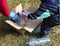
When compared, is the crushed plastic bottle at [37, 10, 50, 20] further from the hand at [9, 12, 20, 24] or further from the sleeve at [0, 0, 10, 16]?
the sleeve at [0, 0, 10, 16]

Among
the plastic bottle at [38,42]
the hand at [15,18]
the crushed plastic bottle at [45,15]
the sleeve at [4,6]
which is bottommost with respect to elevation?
the plastic bottle at [38,42]

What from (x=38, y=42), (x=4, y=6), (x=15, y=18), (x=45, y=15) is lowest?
(x=38, y=42)

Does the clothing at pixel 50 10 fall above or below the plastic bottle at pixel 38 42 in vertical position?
above

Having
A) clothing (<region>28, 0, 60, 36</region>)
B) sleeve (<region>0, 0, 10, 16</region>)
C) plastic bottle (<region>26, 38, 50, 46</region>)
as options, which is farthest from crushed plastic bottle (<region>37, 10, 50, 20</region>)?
sleeve (<region>0, 0, 10, 16</region>)

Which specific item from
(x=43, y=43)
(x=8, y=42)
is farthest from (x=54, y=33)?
(x=8, y=42)

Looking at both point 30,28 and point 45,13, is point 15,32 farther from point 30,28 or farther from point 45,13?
point 45,13

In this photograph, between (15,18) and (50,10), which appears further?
(15,18)

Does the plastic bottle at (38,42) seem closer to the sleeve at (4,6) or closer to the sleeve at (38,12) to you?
the sleeve at (38,12)

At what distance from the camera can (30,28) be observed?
2652mm

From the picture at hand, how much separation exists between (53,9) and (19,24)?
503mm

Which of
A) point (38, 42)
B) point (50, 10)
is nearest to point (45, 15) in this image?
point (50, 10)

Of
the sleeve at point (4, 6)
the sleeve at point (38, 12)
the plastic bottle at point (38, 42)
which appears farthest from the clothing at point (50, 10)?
the sleeve at point (4, 6)

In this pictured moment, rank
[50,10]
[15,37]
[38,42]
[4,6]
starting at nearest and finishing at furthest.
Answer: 1. [4,6]
2. [50,10]
3. [38,42]
4. [15,37]

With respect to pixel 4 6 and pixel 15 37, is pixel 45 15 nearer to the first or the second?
pixel 15 37
